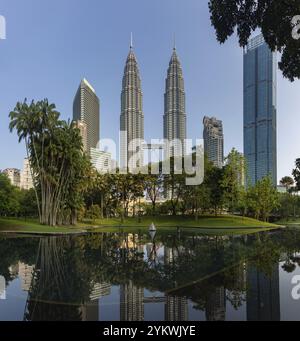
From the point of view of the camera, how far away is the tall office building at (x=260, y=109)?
117562mm

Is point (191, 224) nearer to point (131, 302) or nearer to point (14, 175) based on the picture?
point (131, 302)

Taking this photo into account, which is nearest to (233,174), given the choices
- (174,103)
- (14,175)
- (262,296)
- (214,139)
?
(214,139)

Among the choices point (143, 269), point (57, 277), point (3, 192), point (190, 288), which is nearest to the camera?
point (190, 288)

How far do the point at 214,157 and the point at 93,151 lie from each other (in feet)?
110

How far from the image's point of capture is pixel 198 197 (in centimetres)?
5906

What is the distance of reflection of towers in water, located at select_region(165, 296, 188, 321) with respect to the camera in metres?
7.98

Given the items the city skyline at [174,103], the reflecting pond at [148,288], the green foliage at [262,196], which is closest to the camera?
the reflecting pond at [148,288]

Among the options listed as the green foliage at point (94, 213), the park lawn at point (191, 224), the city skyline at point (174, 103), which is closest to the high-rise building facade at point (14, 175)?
the city skyline at point (174, 103)

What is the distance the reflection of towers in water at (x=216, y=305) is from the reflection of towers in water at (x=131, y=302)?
1.67 m

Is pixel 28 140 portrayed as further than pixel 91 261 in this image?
Yes

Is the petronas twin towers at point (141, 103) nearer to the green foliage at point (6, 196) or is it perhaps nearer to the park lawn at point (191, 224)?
the green foliage at point (6, 196)
